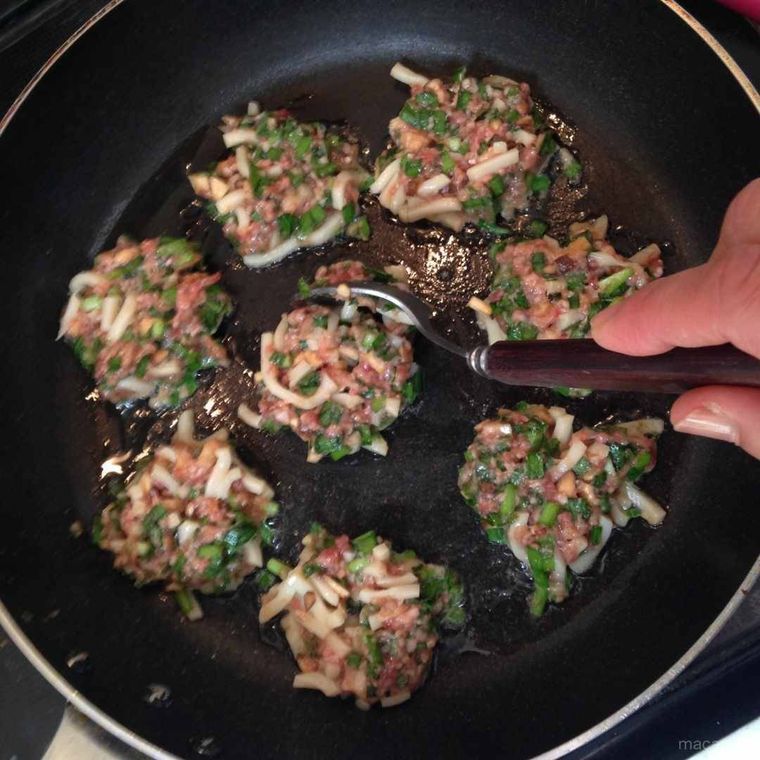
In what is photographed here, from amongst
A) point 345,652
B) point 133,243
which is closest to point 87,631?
point 345,652

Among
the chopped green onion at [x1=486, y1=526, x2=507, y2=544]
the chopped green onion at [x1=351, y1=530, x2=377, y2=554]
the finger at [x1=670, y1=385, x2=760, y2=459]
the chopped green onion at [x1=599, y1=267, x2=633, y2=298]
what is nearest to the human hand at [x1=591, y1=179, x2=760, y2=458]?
the finger at [x1=670, y1=385, x2=760, y2=459]

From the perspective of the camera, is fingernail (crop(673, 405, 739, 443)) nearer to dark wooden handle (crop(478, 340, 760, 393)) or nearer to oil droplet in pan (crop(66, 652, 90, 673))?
dark wooden handle (crop(478, 340, 760, 393))

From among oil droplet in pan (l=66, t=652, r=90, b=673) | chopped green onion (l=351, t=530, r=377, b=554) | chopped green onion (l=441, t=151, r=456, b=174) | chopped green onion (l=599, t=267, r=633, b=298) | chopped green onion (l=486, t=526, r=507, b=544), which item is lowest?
chopped green onion (l=486, t=526, r=507, b=544)

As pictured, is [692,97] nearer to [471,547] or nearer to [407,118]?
[407,118]

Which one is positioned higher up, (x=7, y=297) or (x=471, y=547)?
(x=7, y=297)

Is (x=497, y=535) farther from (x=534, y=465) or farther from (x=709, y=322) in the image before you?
(x=709, y=322)

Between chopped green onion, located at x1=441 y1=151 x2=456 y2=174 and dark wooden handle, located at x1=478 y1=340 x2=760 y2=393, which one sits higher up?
chopped green onion, located at x1=441 y1=151 x2=456 y2=174

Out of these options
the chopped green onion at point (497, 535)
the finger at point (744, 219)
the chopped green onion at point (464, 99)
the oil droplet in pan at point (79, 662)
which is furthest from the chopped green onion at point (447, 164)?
the oil droplet in pan at point (79, 662)

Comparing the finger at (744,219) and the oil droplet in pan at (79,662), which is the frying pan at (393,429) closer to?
the oil droplet in pan at (79,662)
